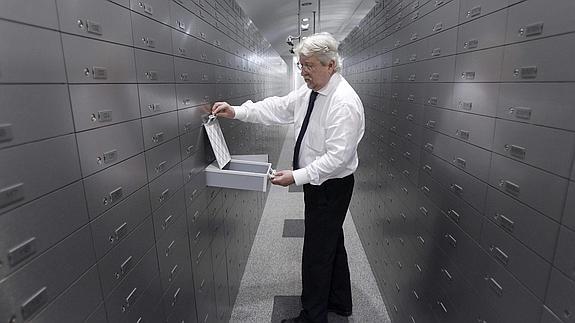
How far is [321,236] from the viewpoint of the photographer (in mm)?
1914

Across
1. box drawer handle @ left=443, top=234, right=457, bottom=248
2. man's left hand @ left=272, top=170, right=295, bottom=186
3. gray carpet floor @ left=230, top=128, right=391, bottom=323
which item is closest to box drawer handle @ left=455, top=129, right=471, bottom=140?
box drawer handle @ left=443, top=234, right=457, bottom=248

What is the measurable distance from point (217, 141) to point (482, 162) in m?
1.22

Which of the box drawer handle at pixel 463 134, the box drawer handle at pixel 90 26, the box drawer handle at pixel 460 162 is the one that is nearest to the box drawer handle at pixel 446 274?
the box drawer handle at pixel 460 162

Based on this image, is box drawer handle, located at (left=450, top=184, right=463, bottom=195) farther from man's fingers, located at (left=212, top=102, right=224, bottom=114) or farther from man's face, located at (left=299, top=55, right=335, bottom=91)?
man's fingers, located at (left=212, top=102, right=224, bottom=114)

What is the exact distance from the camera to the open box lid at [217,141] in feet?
5.67

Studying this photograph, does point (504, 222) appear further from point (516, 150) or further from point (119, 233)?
point (119, 233)

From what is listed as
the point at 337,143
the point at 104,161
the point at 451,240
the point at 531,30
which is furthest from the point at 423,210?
the point at 104,161

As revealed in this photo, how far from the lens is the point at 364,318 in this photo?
2.24 m

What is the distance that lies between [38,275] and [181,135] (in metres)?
0.84

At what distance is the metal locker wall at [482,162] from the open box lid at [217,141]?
1045 mm

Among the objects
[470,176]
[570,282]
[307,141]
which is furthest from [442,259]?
[307,141]

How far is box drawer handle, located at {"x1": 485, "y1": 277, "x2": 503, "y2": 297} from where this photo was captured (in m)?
1.04

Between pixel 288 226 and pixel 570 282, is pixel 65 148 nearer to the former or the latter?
pixel 570 282

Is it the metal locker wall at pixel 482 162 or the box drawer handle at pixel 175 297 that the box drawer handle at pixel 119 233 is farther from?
the metal locker wall at pixel 482 162
